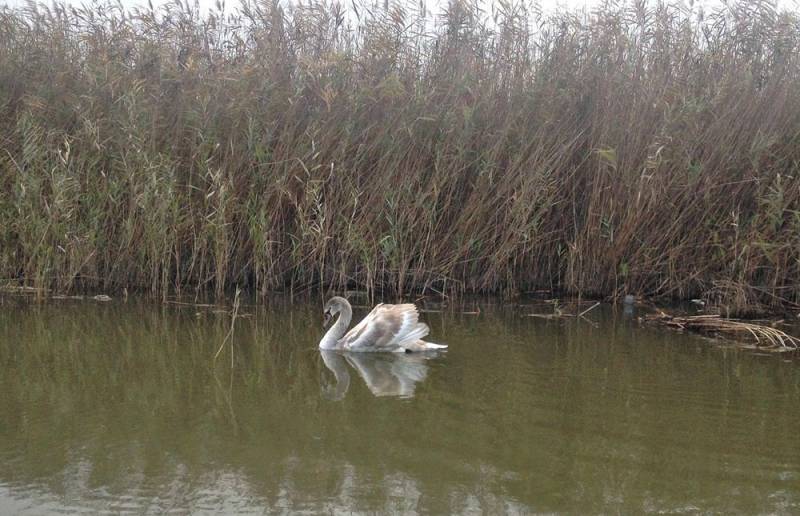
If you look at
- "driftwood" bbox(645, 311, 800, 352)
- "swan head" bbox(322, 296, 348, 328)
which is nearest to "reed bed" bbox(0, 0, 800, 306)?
"driftwood" bbox(645, 311, 800, 352)

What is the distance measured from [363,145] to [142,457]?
521 centimetres

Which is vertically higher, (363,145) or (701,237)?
(363,145)

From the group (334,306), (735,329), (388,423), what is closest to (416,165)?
(334,306)

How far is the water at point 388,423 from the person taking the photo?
13.3ft

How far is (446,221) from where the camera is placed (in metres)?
9.30

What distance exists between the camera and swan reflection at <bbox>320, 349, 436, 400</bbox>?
5.89m

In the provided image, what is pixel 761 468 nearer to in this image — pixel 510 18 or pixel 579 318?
pixel 579 318

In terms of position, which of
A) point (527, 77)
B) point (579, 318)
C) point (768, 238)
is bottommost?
point (579, 318)

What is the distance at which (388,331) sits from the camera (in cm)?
695

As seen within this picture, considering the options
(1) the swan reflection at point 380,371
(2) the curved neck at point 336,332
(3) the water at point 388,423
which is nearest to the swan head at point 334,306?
(2) the curved neck at point 336,332

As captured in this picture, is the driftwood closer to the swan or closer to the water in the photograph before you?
the water

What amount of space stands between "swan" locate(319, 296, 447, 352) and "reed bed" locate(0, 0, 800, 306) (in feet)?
6.03

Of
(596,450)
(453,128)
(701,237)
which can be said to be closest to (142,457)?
(596,450)

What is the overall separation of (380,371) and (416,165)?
125 inches
